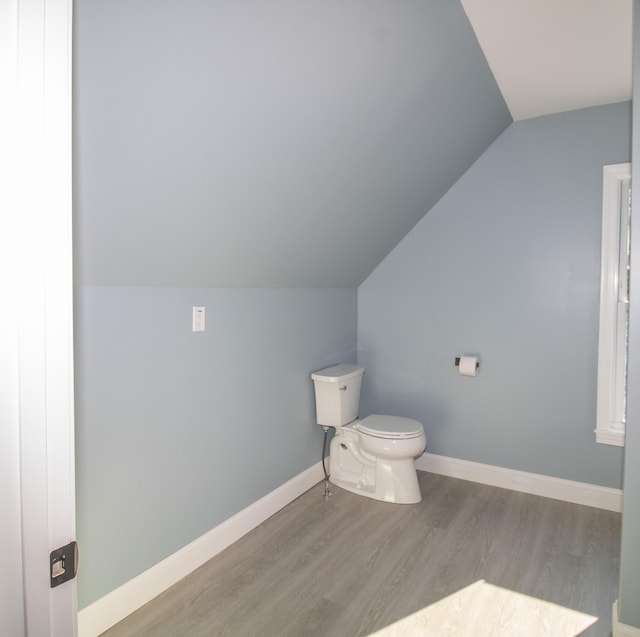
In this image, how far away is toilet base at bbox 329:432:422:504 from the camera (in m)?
2.83

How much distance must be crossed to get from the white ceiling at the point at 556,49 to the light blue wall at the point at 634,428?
305mm

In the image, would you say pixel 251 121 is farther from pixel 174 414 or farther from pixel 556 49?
pixel 556 49

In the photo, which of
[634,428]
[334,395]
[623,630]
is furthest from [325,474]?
[634,428]

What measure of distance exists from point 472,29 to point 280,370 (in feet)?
6.30

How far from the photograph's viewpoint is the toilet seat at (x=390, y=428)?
276cm

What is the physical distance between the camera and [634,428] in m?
1.64

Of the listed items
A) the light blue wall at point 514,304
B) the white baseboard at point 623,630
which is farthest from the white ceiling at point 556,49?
the white baseboard at point 623,630

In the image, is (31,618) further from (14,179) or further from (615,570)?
(615,570)

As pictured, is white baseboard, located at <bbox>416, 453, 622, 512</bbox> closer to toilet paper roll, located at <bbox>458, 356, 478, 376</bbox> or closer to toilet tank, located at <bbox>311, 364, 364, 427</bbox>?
toilet paper roll, located at <bbox>458, 356, 478, 376</bbox>

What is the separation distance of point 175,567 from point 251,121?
6.13 ft

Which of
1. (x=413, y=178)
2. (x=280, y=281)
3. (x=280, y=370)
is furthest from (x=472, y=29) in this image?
(x=280, y=370)

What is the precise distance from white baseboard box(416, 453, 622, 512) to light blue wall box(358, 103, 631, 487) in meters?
0.05

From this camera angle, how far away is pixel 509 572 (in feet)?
7.06

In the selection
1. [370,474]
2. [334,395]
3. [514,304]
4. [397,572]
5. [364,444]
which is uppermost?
[514,304]
